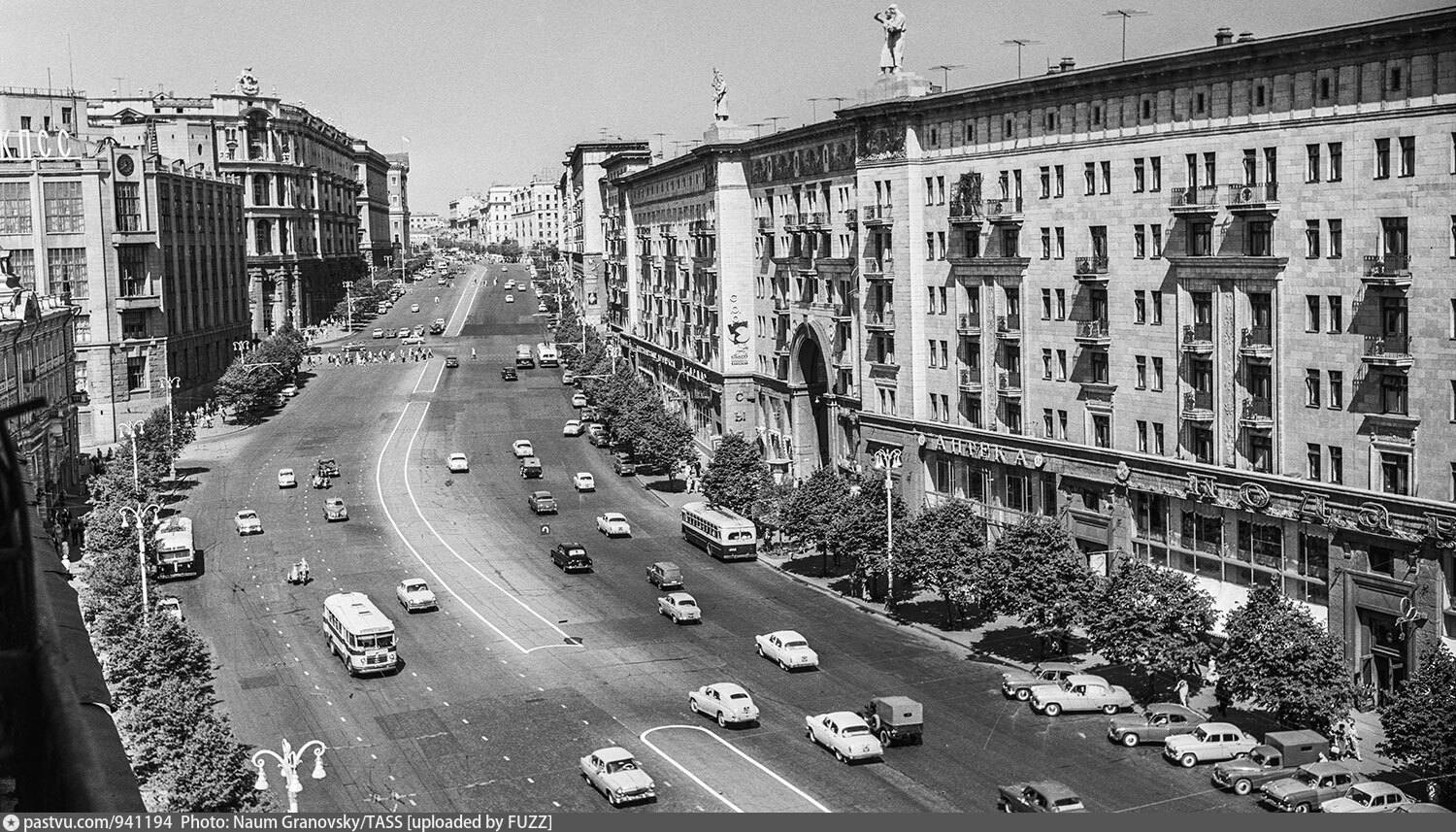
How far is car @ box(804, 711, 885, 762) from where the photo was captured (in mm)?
Result: 50531

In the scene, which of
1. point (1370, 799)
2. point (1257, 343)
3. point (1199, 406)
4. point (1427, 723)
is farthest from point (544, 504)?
point (1370, 799)

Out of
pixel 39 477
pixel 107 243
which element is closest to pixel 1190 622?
pixel 39 477

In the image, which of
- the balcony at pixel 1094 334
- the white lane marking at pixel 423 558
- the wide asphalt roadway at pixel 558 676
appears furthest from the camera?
the balcony at pixel 1094 334

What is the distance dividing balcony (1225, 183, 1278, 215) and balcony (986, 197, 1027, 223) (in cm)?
1496

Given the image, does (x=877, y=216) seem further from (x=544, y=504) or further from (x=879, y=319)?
(x=544, y=504)

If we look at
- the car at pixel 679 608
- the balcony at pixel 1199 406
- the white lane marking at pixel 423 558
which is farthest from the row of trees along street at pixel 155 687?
the balcony at pixel 1199 406

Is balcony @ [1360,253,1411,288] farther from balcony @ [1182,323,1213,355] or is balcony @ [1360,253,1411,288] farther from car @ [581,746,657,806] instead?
car @ [581,746,657,806]

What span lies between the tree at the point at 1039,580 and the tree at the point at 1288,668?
7590mm

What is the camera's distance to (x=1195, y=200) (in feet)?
217

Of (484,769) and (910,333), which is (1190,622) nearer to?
(484,769)

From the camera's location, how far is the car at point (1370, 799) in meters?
43.2

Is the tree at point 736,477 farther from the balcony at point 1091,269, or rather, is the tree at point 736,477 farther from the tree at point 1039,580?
the tree at point 1039,580

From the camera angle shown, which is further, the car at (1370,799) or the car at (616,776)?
the car at (616,776)

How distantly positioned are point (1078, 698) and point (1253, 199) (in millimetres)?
22328
